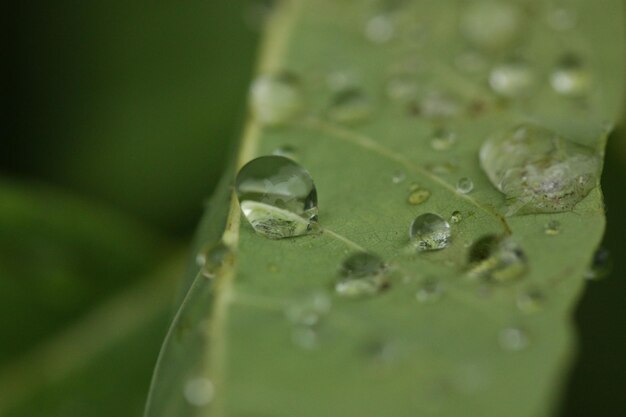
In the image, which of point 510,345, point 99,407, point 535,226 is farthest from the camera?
point 99,407

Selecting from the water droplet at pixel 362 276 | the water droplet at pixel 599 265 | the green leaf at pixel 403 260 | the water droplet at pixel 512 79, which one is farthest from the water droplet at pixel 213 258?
the water droplet at pixel 512 79

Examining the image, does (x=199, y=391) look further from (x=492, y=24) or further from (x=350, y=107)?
(x=492, y=24)

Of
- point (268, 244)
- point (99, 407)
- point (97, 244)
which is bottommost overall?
point (99, 407)

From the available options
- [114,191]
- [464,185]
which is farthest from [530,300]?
[114,191]

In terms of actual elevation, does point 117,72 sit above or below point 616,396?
above

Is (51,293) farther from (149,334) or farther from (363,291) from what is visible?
(363,291)

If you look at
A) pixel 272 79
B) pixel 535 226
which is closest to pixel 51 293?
pixel 272 79

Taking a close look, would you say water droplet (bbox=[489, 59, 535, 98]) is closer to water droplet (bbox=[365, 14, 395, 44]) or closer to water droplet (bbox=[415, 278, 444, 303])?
water droplet (bbox=[365, 14, 395, 44])
